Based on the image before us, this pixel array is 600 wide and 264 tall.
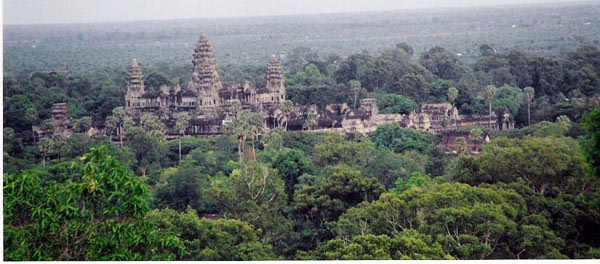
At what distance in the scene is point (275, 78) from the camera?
14672 mm

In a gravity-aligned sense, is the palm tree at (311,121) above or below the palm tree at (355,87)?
below

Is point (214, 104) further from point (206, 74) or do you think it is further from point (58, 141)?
point (58, 141)

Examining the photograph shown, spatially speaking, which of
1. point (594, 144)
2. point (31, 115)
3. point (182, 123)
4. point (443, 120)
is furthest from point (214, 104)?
point (594, 144)

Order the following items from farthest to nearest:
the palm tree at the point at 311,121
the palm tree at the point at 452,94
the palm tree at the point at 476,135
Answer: the palm tree at the point at 452,94, the palm tree at the point at 311,121, the palm tree at the point at 476,135

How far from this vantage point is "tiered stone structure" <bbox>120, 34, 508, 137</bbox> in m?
13.4

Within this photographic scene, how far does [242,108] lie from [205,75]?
50.9 inches

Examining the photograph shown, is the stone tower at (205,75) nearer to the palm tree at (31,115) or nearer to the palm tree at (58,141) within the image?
the palm tree at (58,141)

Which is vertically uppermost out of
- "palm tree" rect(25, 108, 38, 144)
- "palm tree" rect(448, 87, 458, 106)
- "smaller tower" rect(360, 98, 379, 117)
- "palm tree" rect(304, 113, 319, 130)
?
"palm tree" rect(25, 108, 38, 144)

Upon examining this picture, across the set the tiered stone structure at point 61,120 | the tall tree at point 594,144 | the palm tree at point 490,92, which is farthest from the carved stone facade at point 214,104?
the tall tree at point 594,144

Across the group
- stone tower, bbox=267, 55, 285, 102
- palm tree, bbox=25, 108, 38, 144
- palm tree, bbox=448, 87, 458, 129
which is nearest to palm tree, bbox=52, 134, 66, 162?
palm tree, bbox=25, 108, 38, 144

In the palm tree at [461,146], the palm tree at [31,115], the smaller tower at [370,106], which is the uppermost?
the palm tree at [31,115]

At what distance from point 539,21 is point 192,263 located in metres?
6.83

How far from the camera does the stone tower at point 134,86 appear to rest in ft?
45.9

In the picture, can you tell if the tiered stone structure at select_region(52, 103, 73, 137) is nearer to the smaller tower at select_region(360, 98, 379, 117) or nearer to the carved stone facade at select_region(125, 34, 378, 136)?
the carved stone facade at select_region(125, 34, 378, 136)
